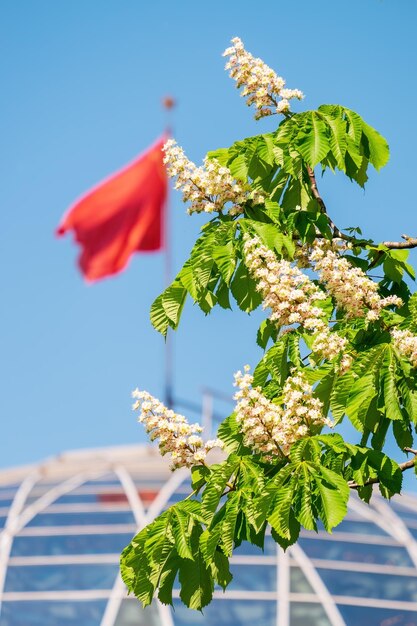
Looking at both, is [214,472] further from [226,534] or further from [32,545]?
[32,545]

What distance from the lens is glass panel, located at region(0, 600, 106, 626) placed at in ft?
76.7

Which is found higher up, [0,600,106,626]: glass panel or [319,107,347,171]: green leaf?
[319,107,347,171]: green leaf

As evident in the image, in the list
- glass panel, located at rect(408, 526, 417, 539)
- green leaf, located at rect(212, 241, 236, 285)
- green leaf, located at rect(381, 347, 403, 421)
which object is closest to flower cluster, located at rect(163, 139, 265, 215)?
green leaf, located at rect(212, 241, 236, 285)

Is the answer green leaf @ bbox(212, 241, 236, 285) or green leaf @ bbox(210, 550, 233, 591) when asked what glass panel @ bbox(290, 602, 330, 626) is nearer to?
green leaf @ bbox(210, 550, 233, 591)

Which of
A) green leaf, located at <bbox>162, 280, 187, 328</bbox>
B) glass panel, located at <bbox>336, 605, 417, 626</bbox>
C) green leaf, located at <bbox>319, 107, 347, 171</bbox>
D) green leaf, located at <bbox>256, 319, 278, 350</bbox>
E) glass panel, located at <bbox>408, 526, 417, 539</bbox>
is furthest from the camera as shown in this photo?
glass panel, located at <bbox>408, 526, 417, 539</bbox>

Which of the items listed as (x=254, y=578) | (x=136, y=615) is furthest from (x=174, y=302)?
(x=254, y=578)

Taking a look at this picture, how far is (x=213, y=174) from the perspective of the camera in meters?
7.40

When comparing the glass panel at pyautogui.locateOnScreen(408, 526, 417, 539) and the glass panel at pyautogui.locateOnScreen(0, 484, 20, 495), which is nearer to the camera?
the glass panel at pyautogui.locateOnScreen(408, 526, 417, 539)

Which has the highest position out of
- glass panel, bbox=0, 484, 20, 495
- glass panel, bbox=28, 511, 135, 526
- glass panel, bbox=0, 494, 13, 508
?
glass panel, bbox=0, 484, 20, 495

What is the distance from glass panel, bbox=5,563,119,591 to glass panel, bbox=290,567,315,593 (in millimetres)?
2973

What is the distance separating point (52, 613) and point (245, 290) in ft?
56.7

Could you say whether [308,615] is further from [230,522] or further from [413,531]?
[230,522]

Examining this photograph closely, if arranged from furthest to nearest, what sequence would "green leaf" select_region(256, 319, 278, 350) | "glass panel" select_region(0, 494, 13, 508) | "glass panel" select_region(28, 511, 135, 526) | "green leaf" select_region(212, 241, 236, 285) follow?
"glass panel" select_region(0, 494, 13, 508)
"glass panel" select_region(28, 511, 135, 526)
"green leaf" select_region(256, 319, 278, 350)
"green leaf" select_region(212, 241, 236, 285)

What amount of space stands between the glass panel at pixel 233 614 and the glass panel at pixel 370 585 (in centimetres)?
126
